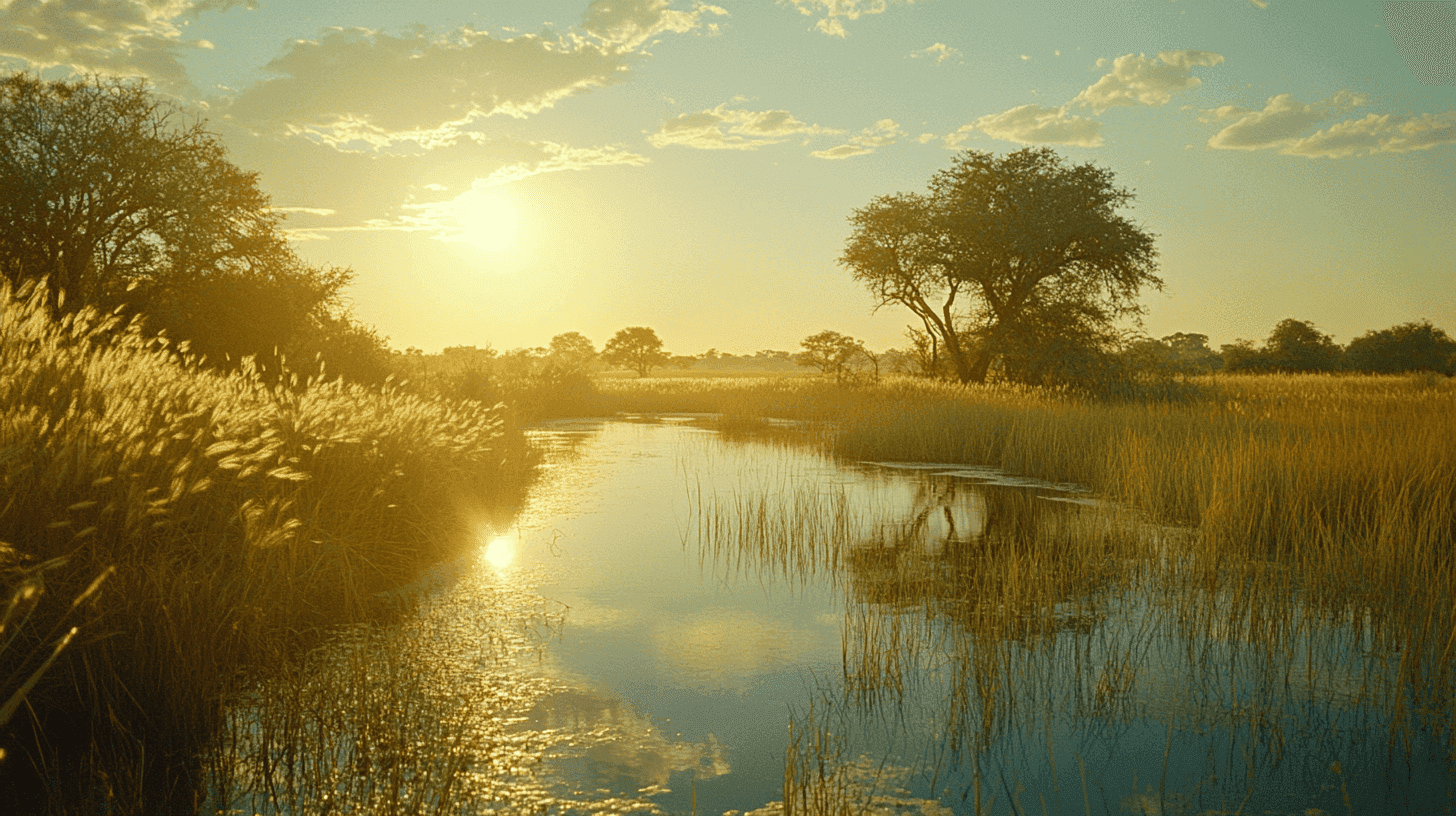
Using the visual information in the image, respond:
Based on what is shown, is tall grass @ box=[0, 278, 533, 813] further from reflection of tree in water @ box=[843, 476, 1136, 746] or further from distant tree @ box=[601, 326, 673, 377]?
distant tree @ box=[601, 326, 673, 377]

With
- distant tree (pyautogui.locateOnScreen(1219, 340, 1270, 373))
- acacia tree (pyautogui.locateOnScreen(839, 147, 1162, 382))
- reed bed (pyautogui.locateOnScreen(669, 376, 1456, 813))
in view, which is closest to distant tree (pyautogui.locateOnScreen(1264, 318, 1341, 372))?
distant tree (pyautogui.locateOnScreen(1219, 340, 1270, 373))

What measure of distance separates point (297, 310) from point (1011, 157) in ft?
73.6

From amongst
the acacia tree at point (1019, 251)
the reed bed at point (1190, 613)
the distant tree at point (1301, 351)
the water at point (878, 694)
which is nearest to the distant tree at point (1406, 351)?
the distant tree at point (1301, 351)

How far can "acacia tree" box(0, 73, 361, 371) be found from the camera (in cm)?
1522

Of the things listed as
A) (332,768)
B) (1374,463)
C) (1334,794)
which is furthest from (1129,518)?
(332,768)

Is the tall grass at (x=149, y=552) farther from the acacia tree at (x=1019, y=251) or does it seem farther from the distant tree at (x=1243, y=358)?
the distant tree at (x=1243, y=358)

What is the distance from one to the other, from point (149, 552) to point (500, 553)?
401 centimetres

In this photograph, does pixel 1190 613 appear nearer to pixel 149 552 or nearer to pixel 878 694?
pixel 878 694

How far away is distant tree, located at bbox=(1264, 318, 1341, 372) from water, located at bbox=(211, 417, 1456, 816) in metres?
55.5

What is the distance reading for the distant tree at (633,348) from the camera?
91188mm

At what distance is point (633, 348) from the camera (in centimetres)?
9138

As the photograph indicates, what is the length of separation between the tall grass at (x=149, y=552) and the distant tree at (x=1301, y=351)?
196 feet

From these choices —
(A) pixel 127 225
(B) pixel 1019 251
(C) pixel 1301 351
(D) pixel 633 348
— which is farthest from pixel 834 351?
(D) pixel 633 348

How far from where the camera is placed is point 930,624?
6039 millimetres
